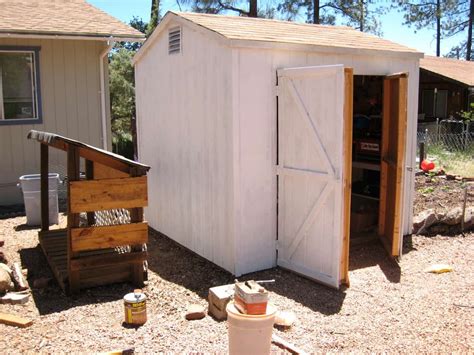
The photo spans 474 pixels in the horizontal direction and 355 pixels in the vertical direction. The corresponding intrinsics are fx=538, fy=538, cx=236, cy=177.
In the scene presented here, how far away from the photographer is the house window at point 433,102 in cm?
2216

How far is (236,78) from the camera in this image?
548 cm

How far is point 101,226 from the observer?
5.21 meters

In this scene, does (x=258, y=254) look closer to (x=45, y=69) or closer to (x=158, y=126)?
(x=158, y=126)

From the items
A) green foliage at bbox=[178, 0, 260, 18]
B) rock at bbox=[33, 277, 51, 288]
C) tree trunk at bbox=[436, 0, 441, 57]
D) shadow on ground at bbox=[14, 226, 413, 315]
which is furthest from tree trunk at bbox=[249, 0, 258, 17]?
tree trunk at bbox=[436, 0, 441, 57]

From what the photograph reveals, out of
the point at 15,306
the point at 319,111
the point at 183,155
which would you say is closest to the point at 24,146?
the point at 183,155

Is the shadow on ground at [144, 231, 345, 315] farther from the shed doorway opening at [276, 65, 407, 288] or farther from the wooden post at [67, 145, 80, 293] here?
the wooden post at [67, 145, 80, 293]

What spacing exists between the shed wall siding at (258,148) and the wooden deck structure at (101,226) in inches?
41.7

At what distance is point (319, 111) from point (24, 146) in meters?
6.13

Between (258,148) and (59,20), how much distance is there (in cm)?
584

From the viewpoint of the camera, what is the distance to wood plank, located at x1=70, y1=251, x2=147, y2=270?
518 cm

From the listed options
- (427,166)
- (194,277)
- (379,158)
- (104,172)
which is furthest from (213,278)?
(427,166)

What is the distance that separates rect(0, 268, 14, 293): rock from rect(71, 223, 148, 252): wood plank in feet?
2.35

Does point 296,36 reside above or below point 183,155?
above

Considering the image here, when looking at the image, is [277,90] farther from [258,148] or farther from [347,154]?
[347,154]
